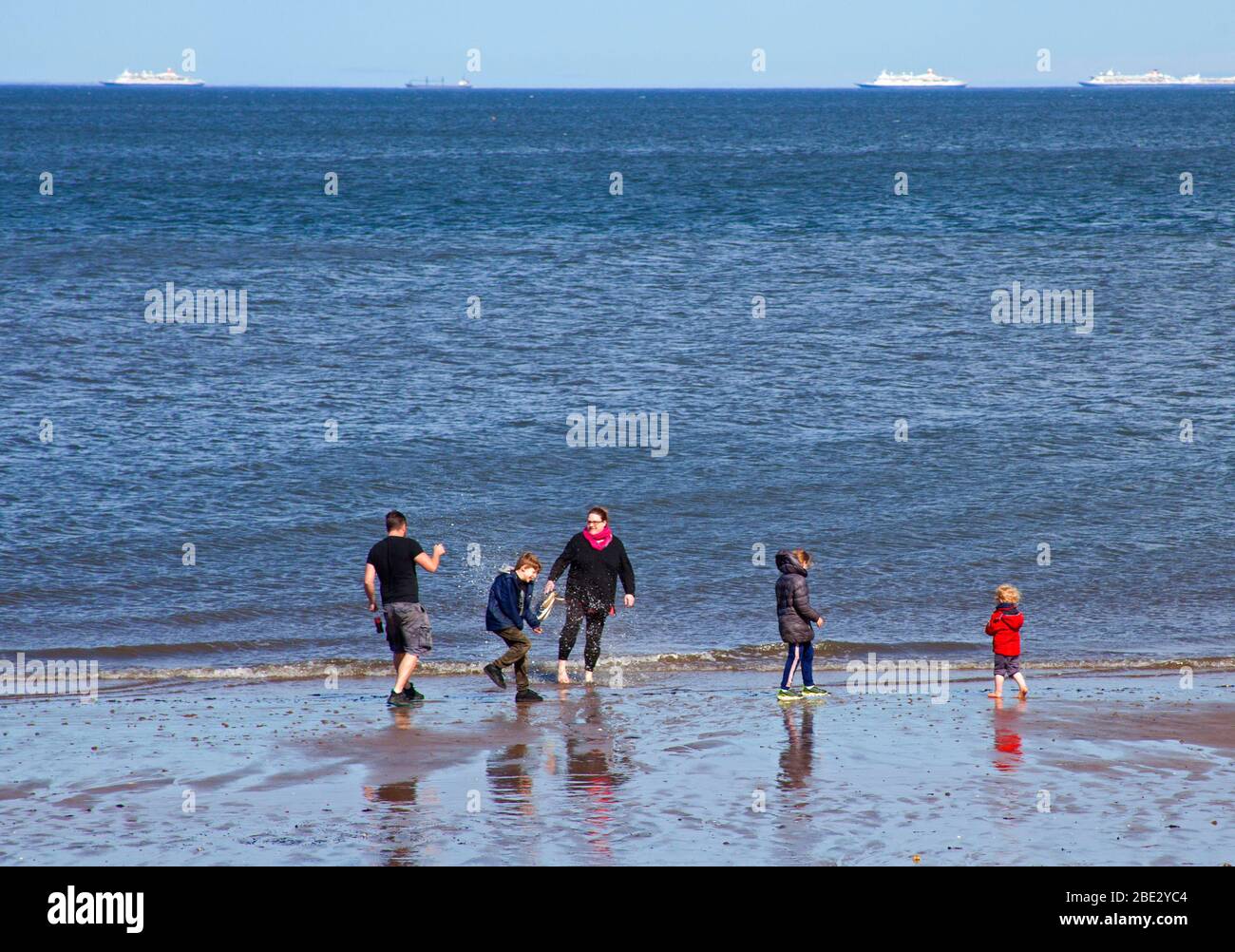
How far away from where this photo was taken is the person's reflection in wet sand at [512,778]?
8999mm

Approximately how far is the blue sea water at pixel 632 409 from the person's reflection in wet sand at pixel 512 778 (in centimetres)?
459

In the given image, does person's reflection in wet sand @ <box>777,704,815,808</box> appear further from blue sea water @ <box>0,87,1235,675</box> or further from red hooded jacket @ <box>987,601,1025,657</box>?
blue sea water @ <box>0,87,1235,675</box>

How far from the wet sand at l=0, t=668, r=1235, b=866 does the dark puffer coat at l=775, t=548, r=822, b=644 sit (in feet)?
Result: 2.13

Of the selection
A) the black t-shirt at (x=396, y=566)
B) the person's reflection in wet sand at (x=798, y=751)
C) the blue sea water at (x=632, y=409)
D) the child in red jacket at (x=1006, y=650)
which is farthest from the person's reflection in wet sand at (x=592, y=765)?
the child in red jacket at (x=1006, y=650)

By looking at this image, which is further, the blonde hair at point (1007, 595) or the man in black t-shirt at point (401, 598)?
the blonde hair at point (1007, 595)

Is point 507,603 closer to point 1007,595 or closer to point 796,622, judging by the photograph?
point 796,622

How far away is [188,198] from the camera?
6781cm

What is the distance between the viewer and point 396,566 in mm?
12117

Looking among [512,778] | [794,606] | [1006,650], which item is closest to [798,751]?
[512,778]

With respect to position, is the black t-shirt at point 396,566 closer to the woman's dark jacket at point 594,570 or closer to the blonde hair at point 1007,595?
the woman's dark jacket at point 594,570

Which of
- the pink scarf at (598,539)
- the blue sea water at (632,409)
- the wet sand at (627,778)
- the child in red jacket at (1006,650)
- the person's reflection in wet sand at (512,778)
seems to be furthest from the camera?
the blue sea water at (632,409)

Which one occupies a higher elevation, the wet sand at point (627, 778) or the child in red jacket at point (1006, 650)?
the child in red jacket at point (1006, 650)

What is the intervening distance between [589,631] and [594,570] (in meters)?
0.67
